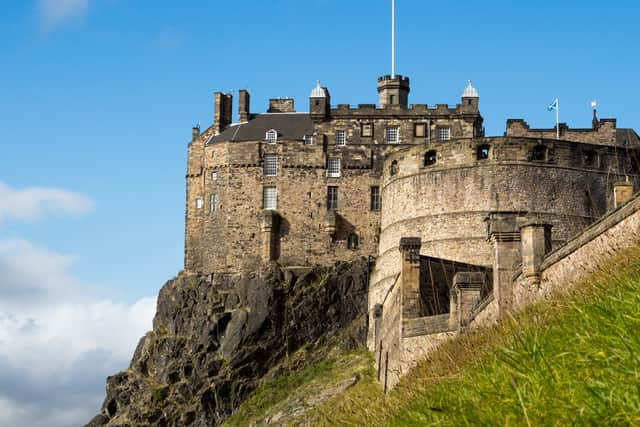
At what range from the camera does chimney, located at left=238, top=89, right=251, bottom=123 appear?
58875mm

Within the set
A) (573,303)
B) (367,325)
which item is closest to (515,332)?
(573,303)

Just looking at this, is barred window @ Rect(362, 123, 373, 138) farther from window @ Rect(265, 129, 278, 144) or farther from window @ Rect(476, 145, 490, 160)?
window @ Rect(476, 145, 490, 160)

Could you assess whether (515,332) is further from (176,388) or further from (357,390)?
(176,388)

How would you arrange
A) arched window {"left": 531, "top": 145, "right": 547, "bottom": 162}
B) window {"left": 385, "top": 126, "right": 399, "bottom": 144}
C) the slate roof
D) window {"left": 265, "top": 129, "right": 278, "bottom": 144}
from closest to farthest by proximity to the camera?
arched window {"left": 531, "top": 145, "right": 547, "bottom": 162}
window {"left": 385, "top": 126, "right": 399, "bottom": 144}
window {"left": 265, "top": 129, "right": 278, "bottom": 144}
the slate roof

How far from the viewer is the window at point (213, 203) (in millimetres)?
55438

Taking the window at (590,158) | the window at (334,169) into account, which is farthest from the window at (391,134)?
the window at (590,158)

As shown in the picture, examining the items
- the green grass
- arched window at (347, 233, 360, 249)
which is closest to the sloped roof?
arched window at (347, 233, 360, 249)

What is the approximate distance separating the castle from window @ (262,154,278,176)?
0.05 meters

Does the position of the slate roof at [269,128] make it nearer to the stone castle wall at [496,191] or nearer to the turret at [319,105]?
the turret at [319,105]

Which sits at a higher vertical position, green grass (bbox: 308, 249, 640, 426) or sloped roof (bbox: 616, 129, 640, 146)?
sloped roof (bbox: 616, 129, 640, 146)

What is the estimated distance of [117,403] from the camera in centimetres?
5531

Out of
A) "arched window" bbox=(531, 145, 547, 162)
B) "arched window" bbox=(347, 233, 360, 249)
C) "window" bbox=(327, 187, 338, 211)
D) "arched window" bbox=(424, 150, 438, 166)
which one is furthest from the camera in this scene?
"window" bbox=(327, 187, 338, 211)

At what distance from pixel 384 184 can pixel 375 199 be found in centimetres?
375

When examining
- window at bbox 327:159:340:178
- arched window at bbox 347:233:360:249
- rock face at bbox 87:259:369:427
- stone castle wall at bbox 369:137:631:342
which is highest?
window at bbox 327:159:340:178
